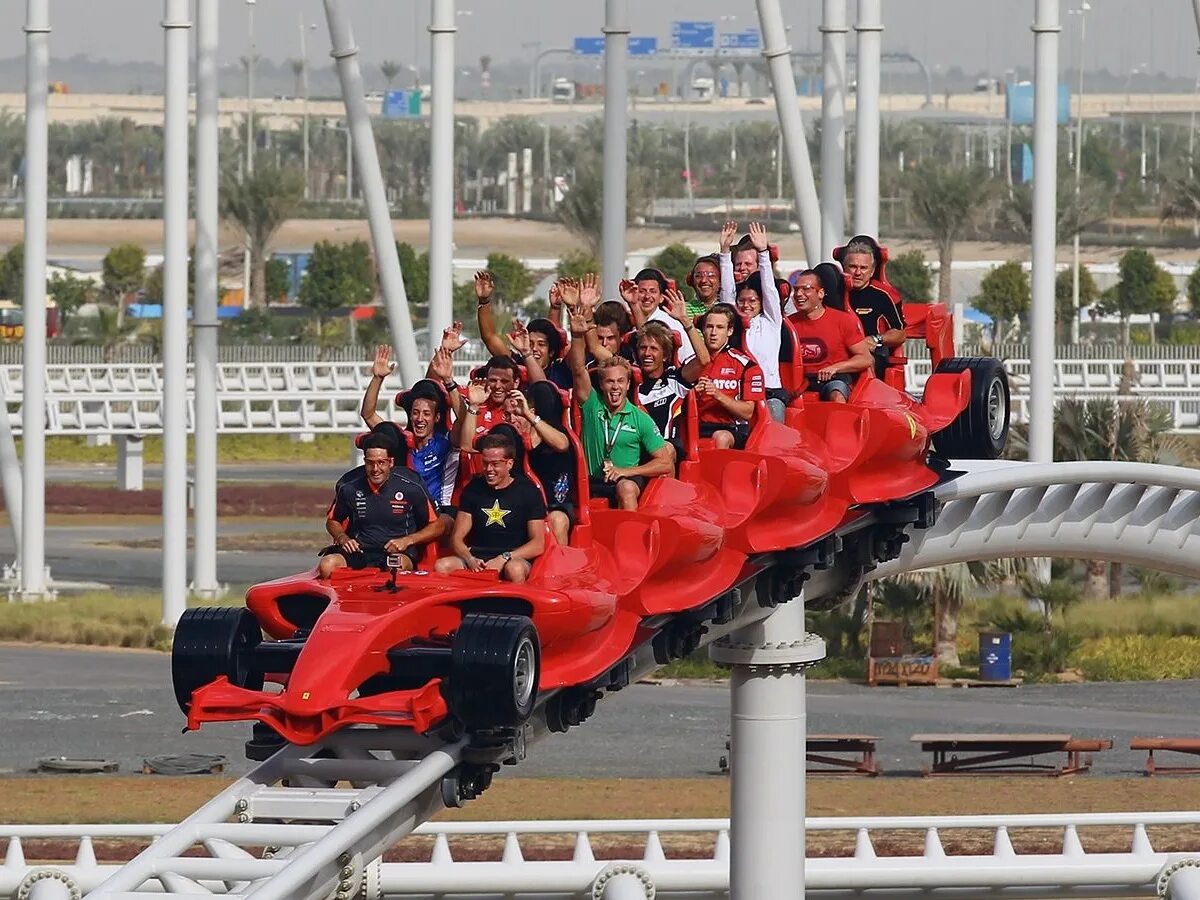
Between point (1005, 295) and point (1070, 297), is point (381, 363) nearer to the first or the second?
point (1005, 295)

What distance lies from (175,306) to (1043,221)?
1163cm

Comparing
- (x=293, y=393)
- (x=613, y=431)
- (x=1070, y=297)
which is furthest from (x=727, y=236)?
(x=1070, y=297)

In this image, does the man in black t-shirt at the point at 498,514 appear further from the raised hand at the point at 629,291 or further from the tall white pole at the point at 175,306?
the tall white pole at the point at 175,306

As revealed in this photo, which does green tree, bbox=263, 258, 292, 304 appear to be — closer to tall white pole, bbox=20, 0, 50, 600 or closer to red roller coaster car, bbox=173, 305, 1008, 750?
tall white pole, bbox=20, 0, 50, 600

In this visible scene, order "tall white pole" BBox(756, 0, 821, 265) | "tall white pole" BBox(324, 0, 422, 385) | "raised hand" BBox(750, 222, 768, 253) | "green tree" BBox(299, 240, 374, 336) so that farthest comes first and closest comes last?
1. "green tree" BBox(299, 240, 374, 336)
2. "tall white pole" BBox(756, 0, 821, 265)
3. "tall white pole" BBox(324, 0, 422, 385)
4. "raised hand" BBox(750, 222, 768, 253)

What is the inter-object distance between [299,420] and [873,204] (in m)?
17.3

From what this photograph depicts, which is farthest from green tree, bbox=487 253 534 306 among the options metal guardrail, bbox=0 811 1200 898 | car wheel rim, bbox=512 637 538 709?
car wheel rim, bbox=512 637 538 709

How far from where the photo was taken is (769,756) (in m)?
17.8

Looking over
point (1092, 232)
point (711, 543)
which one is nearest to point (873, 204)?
point (711, 543)

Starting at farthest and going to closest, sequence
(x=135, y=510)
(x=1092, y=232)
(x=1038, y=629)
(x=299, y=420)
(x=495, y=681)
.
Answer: (x=1092, y=232), (x=135, y=510), (x=299, y=420), (x=1038, y=629), (x=495, y=681)

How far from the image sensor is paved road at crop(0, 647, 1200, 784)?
91.1 ft

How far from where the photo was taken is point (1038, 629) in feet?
112

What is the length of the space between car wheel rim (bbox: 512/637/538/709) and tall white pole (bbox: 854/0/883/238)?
18.0 metres

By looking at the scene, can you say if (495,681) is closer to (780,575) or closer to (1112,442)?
(780,575)
